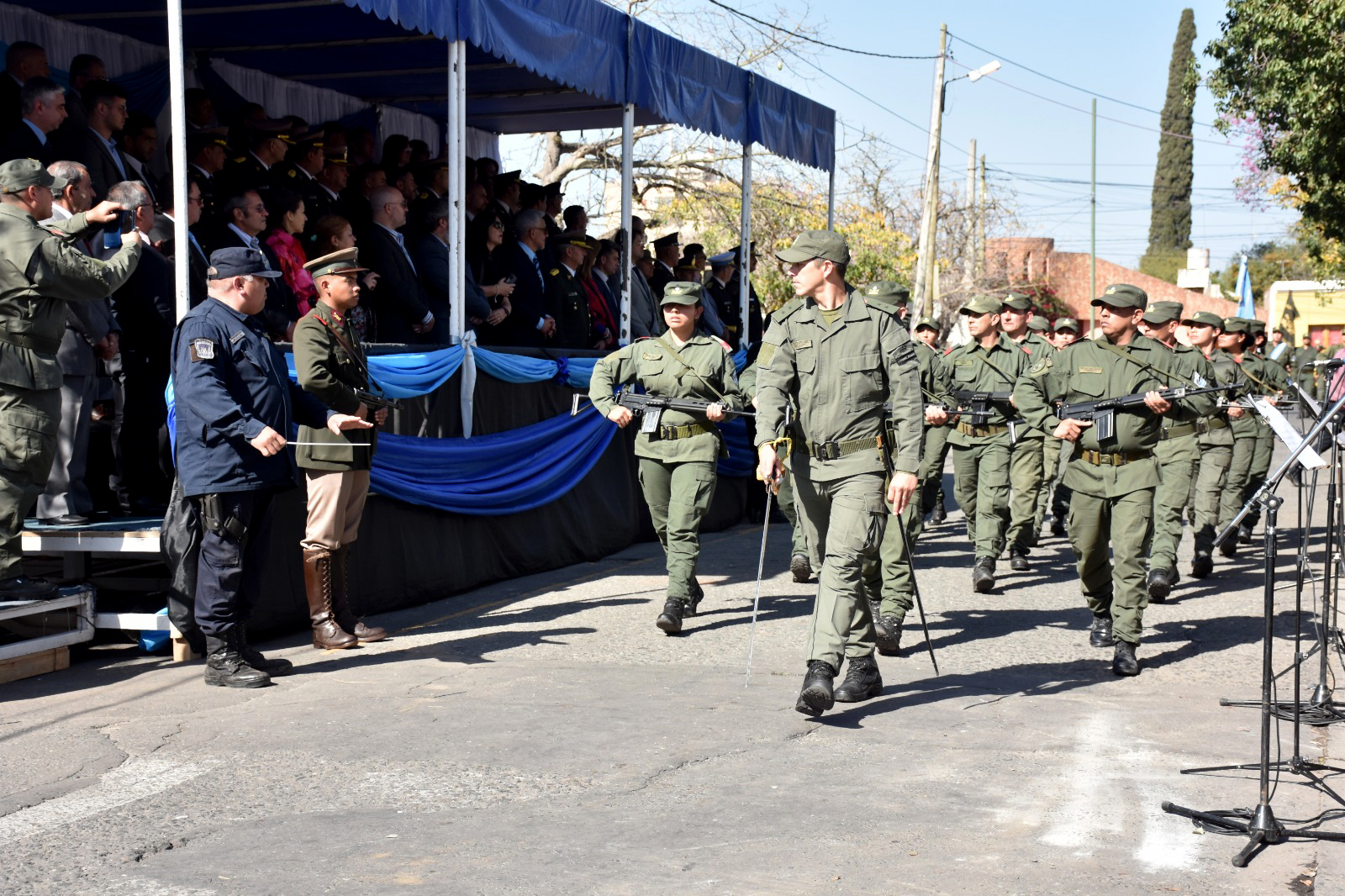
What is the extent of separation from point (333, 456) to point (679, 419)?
236 centimetres

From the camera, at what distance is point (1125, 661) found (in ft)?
24.9

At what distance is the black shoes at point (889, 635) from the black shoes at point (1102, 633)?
118cm

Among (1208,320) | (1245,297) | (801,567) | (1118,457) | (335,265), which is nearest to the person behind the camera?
(335,265)

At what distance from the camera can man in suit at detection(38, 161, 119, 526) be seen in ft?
25.2

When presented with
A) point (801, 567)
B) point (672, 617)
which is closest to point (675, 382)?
point (672, 617)

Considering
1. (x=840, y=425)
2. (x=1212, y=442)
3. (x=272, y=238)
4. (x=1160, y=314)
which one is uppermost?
(x=272, y=238)

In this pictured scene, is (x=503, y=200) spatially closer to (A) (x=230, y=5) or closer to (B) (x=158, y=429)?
(A) (x=230, y=5)

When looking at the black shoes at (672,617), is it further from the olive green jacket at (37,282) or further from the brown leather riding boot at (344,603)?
the olive green jacket at (37,282)

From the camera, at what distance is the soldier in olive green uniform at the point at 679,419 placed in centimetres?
895

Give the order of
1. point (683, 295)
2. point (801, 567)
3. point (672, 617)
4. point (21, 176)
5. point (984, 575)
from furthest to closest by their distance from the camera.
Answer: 1. point (801, 567)
2. point (984, 575)
3. point (683, 295)
4. point (672, 617)
5. point (21, 176)

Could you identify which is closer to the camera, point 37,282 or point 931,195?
point 37,282

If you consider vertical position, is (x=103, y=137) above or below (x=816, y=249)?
above

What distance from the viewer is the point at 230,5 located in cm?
1039

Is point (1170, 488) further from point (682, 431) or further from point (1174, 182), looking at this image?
point (1174, 182)
